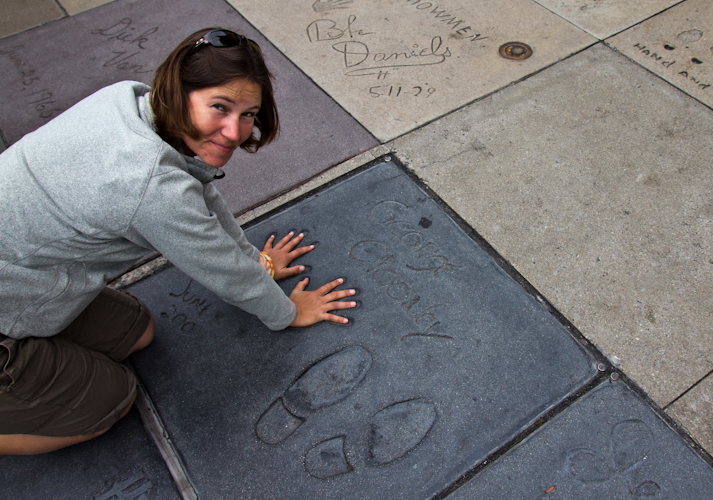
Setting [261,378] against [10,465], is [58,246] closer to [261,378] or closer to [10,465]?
[261,378]

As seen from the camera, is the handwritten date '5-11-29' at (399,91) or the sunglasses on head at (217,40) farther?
the handwritten date '5-11-29' at (399,91)

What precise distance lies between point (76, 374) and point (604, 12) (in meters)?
3.51

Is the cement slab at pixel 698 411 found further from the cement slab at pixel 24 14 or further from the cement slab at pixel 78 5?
the cement slab at pixel 24 14

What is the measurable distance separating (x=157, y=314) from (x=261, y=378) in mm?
545

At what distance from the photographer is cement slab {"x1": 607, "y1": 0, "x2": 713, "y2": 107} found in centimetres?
259

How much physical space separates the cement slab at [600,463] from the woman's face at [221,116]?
4.18ft

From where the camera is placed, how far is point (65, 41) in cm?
322

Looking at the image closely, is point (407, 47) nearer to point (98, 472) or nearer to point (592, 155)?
point (592, 155)

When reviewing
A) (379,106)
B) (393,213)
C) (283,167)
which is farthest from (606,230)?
(283,167)

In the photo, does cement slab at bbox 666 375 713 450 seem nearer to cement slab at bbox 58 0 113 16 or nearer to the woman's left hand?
the woman's left hand

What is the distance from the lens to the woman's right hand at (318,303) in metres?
1.85

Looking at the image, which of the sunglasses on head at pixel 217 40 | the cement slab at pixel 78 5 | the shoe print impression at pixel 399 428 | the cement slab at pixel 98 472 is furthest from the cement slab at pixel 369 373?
the cement slab at pixel 78 5

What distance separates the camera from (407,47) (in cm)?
291

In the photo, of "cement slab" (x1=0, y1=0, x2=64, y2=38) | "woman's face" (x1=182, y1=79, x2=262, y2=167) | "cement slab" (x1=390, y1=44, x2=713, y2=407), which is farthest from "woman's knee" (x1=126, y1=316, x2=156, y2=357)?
"cement slab" (x1=0, y1=0, x2=64, y2=38)
